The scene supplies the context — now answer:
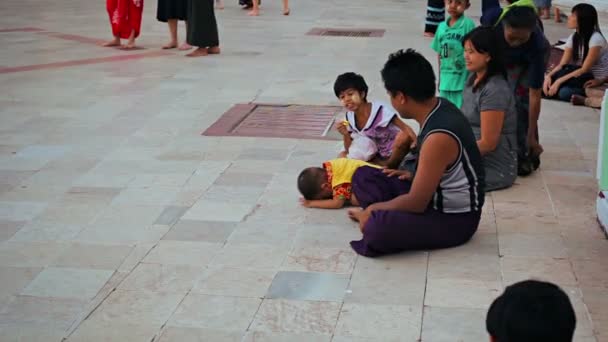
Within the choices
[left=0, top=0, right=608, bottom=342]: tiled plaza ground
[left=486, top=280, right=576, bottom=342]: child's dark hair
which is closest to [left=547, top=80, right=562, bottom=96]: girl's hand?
[left=0, top=0, right=608, bottom=342]: tiled plaza ground

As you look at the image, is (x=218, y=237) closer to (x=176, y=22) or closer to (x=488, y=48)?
(x=488, y=48)

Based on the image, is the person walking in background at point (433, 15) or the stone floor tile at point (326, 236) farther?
the person walking in background at point (433, 15)

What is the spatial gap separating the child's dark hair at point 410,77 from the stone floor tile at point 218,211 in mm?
1310

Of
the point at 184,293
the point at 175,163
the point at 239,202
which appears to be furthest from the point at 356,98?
the point at 184,293

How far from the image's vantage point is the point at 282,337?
12.0ft

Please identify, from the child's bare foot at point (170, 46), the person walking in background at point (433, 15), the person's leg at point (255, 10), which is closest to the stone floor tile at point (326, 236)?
the child's bare foot at point (170, 46)

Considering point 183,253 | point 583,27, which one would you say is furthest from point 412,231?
point 583,27

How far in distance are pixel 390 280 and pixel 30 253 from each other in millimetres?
1868

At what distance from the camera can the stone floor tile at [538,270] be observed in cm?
416

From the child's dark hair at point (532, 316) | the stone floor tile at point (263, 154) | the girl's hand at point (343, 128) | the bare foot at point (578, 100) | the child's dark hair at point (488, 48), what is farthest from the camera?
the bare foot at point (578, 100)

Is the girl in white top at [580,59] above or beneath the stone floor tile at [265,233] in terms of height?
above

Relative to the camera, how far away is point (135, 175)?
234 inches

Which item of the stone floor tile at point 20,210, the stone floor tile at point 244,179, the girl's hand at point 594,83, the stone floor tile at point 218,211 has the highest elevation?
the girl's hand at point 594,83

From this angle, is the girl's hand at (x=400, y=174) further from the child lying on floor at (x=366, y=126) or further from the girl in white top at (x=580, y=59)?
the girl in white top at (x=580, y=59)
